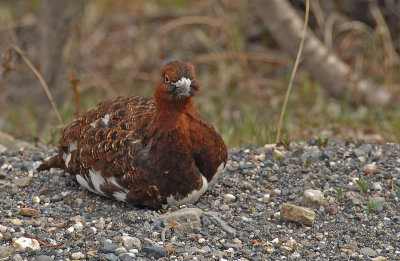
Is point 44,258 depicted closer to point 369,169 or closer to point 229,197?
point 229,197

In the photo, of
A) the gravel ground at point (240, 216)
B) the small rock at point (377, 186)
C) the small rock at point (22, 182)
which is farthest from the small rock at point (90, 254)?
the small rock at point (377, 186)

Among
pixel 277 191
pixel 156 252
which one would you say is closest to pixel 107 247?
pixel 156 252

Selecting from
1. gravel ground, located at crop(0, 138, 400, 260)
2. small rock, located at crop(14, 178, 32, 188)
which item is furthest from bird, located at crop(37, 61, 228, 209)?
small rock, located at crop(14, 178, 32, 188)

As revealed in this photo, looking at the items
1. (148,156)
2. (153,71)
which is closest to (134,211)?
(148,156)

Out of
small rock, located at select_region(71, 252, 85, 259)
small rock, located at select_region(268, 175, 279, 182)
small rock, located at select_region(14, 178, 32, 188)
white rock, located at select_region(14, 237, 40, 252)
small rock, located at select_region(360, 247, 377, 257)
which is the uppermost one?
small rock, located at select_region(268, 175, 279, 182)

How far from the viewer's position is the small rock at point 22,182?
4.34 m

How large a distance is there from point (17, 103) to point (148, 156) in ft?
18.5

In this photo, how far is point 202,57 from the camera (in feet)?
28.2

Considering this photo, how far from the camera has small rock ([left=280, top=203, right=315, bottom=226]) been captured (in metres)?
3.71

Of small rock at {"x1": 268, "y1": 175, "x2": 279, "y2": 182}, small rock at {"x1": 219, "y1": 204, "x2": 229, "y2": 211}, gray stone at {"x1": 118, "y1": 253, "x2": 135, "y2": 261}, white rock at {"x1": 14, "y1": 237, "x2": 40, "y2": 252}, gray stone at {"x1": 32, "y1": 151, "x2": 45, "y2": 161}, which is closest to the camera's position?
gray stone at {"x1": 118, "y1": 253, "x2": 135, "y2": 261}

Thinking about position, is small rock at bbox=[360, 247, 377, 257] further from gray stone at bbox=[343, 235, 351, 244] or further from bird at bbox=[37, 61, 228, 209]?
bird at bbox=[37, 61, 228, 209]

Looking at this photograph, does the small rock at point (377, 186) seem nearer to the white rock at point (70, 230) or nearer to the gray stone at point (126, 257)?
the gray stone at point (126, 257)

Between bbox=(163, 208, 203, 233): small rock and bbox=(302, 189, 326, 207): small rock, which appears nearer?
bbox=(163, 208, 203, 233): small rock

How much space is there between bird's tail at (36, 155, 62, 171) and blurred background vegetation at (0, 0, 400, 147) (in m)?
1.65
